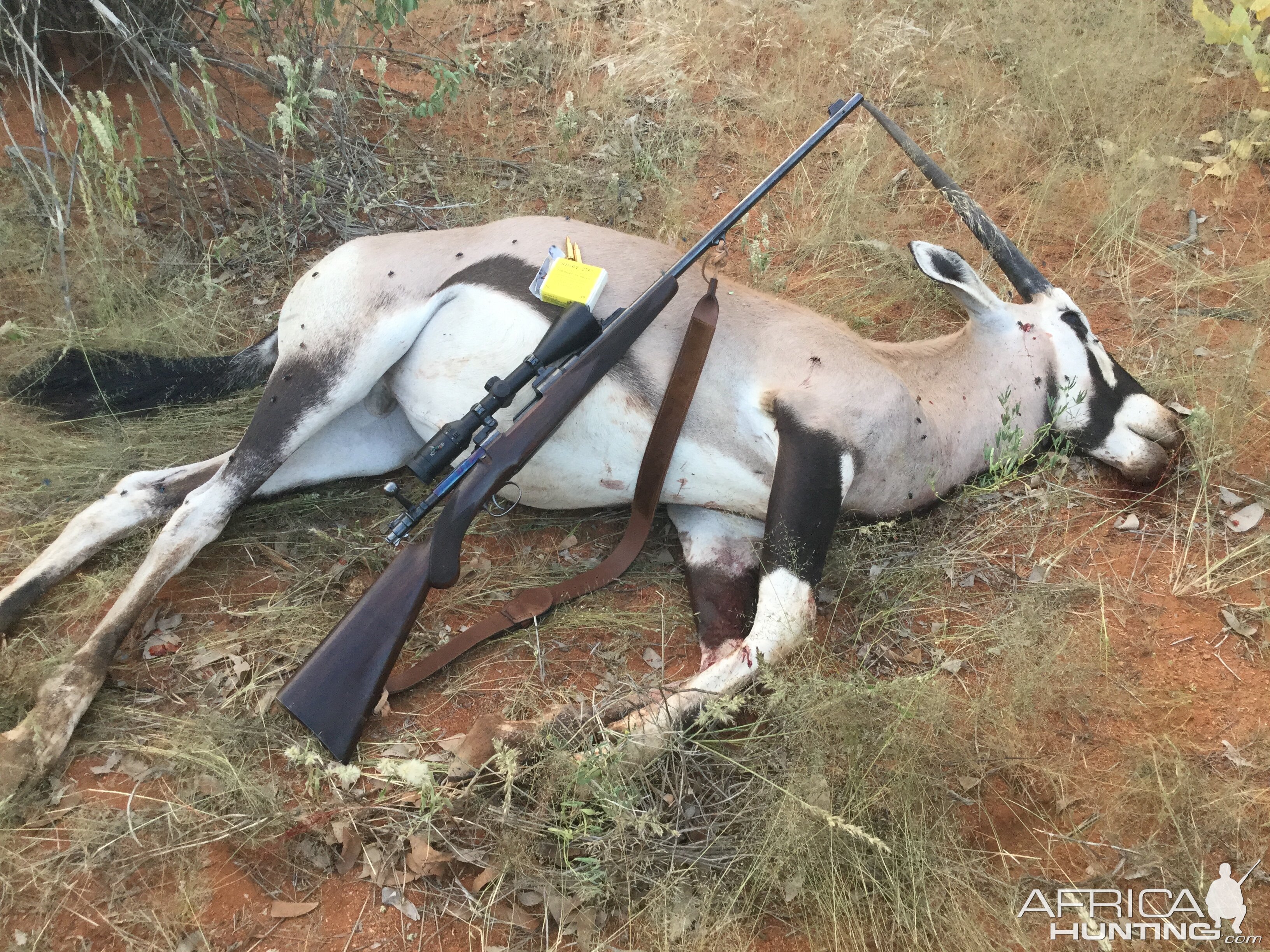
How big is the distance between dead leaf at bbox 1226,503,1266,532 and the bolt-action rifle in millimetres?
2236

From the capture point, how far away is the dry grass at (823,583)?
252cm

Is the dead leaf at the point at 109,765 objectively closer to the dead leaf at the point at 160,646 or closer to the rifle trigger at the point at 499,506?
the dead leaf at the point at 160,646

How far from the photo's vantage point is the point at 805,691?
2838 mm

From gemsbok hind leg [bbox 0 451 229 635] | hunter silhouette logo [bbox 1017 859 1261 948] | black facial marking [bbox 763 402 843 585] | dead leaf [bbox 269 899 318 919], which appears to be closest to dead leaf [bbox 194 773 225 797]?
dead leaf [bbox 269 899 318 919]

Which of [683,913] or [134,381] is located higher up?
[134,381]

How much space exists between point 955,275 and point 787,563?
1.50m

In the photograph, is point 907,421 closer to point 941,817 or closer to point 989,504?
point 989,504

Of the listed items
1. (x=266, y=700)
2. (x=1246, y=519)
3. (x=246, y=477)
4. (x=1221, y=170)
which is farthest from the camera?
(x=1221, y=170)

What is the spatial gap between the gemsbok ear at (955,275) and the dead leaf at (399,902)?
2882 mm

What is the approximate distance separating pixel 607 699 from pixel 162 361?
2.66 metres

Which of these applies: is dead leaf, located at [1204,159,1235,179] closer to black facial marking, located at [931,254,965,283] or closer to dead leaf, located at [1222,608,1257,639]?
black facial marking, located at [931,254,965,283]

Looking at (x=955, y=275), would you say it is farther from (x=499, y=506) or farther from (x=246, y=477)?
(x=246, y=477)

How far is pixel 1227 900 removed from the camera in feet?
7.99

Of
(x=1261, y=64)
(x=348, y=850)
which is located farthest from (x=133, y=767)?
(x=1261, y=64)
